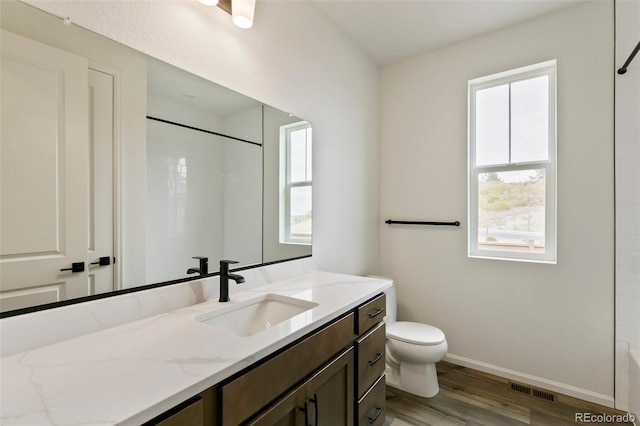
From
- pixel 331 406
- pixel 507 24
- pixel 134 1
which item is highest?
pixel 507 24

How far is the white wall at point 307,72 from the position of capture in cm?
113

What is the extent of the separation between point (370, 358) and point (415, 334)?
77 cm

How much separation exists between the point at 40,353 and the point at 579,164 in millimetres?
2937

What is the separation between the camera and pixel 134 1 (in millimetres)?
1083

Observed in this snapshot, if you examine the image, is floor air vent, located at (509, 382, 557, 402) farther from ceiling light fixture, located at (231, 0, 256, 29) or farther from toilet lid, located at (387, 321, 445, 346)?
ceiling light fixture, located at (231, 0, 256, 29)

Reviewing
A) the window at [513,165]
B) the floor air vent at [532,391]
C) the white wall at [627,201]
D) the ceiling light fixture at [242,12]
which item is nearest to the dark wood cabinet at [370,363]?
the floor air vent at [532,391]

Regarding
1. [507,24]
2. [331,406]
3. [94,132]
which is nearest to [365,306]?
[331,406]

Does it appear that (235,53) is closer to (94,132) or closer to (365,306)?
(94,132)

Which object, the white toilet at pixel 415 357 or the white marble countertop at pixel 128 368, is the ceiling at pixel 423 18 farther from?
the white toilet at pixel 415 357

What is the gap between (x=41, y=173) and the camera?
86 centimetres

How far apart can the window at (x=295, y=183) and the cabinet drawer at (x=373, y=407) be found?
922 millimetres

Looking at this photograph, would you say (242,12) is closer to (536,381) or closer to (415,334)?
(415,334)

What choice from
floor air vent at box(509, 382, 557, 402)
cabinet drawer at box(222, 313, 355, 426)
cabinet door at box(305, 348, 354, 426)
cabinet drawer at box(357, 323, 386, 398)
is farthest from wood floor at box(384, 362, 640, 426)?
cabinet drawer at box(222, 313, 355, 426)

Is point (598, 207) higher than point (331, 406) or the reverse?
higher
